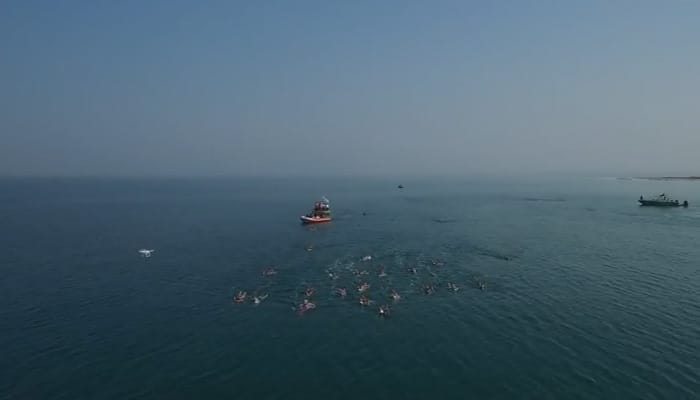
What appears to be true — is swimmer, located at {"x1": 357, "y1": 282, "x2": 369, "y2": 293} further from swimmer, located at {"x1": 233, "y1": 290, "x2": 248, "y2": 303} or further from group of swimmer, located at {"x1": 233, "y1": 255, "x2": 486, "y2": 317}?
swimmer, located at {"x1": 233, "y1": 290, "x2": 248, "y2": 303}

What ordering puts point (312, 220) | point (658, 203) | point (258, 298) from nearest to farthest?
point (258, 298), point (312, 220), point (658, 203)

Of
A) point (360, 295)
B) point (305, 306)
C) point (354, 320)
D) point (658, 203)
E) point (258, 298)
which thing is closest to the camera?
→ point (354, 320)

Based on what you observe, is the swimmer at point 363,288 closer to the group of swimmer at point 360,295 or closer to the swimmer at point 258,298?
the group of swimmer at point 360,295

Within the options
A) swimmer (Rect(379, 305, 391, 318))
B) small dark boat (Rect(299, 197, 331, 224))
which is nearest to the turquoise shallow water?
swimmer (Rect(379, 305, 391, 318))

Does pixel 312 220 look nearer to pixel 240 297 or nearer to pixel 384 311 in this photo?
pixel 240 297

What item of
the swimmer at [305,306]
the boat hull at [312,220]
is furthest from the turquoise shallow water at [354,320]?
the boat hull at [312,220]

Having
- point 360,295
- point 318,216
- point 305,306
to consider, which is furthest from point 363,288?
point 318,216

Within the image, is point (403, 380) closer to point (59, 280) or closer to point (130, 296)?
point (130, 296)
